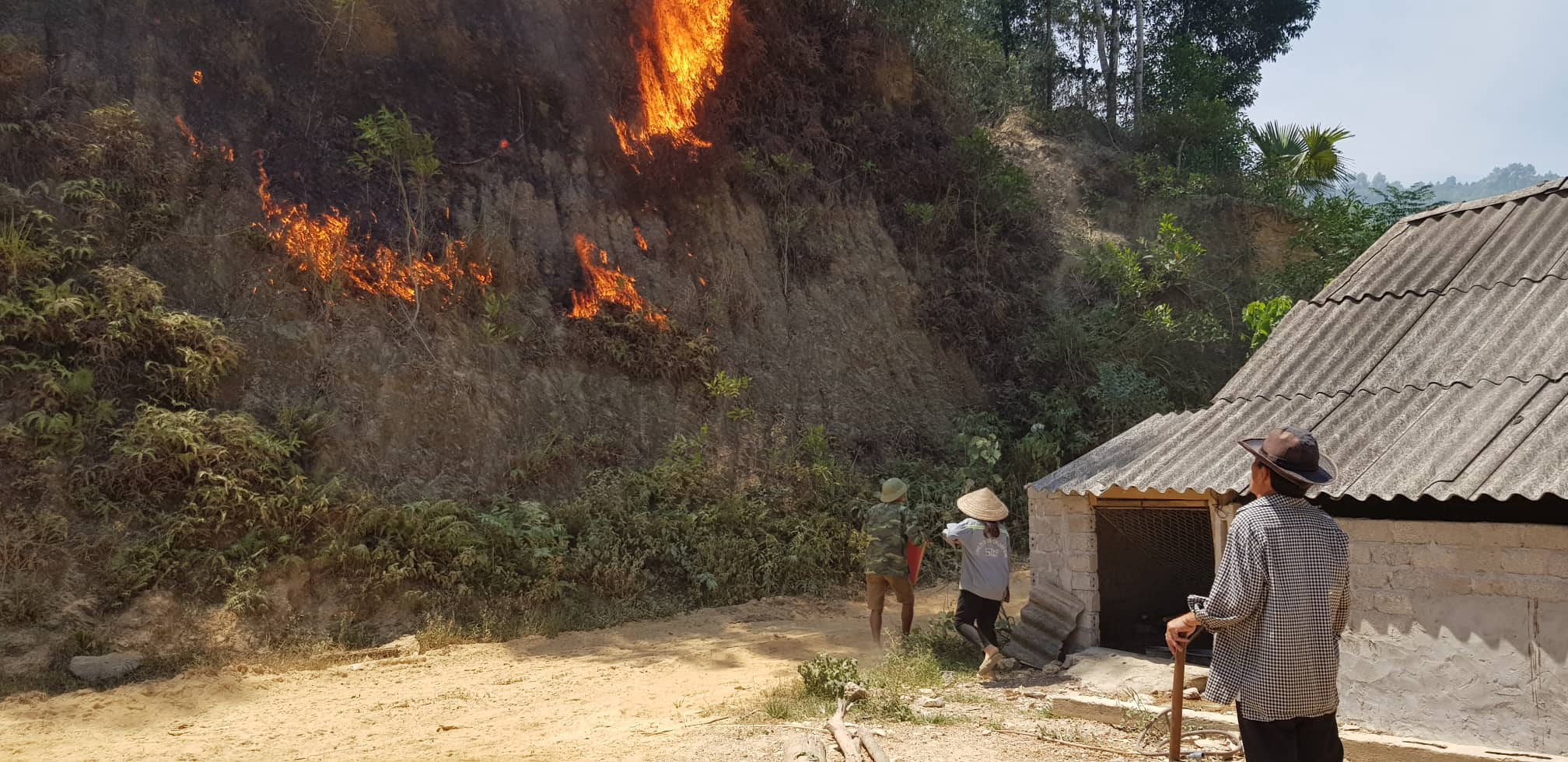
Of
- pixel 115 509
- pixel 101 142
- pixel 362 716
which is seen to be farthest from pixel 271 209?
pixel 362 716

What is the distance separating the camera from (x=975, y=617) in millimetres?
8641

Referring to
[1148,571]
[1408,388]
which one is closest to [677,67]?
[1148,571]

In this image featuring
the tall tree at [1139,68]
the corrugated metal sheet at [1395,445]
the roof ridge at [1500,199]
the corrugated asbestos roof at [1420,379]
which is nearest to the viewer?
the corrugated metal sheet at [1395,445]

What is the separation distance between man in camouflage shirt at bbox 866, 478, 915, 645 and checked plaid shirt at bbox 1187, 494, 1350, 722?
5091 mm

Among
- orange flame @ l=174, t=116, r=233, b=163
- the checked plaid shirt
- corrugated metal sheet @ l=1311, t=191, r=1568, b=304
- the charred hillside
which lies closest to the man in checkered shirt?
the checked plaid shirt

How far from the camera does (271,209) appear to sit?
13555 millimetres

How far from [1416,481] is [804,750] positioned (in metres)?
4.28

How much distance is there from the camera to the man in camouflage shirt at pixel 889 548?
9078 mm

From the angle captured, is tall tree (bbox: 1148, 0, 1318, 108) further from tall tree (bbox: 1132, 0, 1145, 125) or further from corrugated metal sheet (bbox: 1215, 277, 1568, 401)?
corrugated metal sheet (bbox: 1215, 277, 1568, 401)

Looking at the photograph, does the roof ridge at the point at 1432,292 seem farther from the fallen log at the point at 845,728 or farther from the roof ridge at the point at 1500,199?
Answer: the fallen log at the point at 845,728

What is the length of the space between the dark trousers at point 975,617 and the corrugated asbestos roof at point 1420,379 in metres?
1.22

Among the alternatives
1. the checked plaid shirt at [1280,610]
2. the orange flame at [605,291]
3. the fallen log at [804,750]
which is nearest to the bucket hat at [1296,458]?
the checked plaid shirt at [1280,610]

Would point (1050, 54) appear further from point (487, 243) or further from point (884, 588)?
point (884, 588)

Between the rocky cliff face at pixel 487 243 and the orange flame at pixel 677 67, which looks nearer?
the rocky cliff face at pixel 487 243
